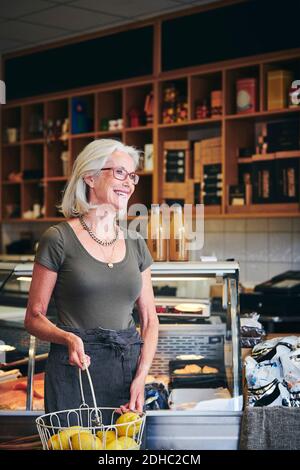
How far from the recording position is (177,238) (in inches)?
126

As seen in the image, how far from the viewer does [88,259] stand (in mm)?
2322

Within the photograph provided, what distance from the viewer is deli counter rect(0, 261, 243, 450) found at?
108 inches

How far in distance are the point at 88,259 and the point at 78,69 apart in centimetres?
448

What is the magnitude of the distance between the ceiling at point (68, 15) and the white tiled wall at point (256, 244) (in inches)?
65.6

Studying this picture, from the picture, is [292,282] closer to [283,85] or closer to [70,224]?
[283,85]

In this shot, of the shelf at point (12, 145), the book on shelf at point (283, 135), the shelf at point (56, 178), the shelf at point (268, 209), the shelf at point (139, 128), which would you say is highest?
the shelf at point (139, 128)

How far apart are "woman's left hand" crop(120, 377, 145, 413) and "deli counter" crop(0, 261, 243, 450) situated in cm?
47

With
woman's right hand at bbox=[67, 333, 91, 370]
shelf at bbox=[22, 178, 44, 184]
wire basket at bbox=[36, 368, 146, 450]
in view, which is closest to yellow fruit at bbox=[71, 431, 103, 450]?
wire basket at bbox=[36, 368, 146, 450]

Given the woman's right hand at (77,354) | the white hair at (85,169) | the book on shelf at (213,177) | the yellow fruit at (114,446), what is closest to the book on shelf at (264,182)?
the book on shelf at (213,177)

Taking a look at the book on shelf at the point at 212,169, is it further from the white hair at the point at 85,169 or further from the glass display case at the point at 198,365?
Result: the white hair at the point at 85,169

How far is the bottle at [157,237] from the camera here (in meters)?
3.21

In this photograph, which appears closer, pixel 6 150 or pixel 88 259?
pixel 88 259

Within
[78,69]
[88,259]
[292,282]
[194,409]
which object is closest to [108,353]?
[88,259]

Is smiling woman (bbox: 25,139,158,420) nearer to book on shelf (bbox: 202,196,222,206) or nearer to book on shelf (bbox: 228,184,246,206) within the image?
book on shelf (bbox: 228,184,246,206)
